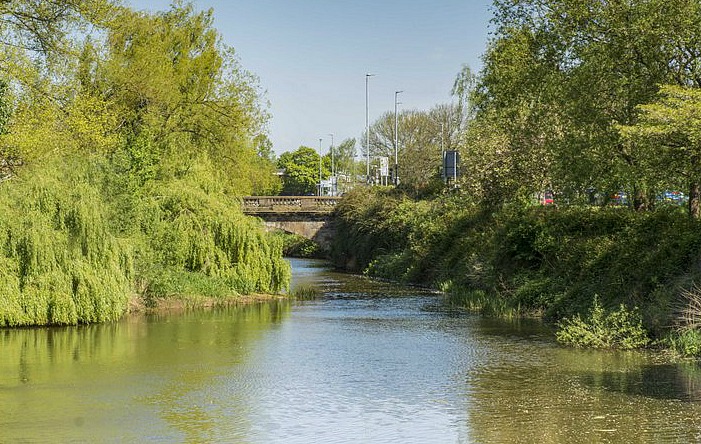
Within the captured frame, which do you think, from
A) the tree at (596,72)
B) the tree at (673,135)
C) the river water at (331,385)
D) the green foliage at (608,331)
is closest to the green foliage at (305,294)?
the river water at (331,385)

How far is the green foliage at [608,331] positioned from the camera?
86.6 ft

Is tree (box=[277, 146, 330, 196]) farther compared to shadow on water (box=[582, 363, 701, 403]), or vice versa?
tree (box=[277, 146, 330, 196])

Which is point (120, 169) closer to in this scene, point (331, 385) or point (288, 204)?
point (331, 385)

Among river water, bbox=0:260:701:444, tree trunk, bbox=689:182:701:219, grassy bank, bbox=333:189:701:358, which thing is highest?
tree trunk, bbox=689:182:701:219

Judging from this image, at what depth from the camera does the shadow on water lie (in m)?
20.2

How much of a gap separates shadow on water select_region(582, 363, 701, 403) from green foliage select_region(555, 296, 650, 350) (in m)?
2.76

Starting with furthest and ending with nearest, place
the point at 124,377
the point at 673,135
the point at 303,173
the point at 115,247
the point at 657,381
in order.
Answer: the point at 303,173
the point at 115,247
the point at 673,135
the point at 124,377
the point at 657,381

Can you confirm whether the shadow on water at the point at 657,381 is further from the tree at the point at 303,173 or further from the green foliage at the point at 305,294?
the tree at the point at 303,173

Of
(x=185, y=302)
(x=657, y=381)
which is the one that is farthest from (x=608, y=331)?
(x=185, y=302)

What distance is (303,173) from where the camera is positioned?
159 m

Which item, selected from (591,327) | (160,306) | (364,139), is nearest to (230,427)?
(591,327)

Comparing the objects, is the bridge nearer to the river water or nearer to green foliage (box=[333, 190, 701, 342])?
green foliage (box=[333, 190, 701, 342])


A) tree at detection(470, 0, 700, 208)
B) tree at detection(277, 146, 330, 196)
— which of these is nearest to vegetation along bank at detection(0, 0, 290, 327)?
tree at detection(470, 0, 700, 208)

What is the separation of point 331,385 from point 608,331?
9303mm
